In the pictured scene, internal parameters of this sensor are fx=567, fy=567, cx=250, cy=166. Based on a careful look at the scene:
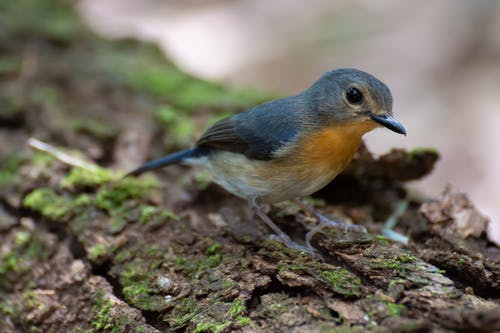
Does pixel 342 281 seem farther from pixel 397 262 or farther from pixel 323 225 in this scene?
pixel 323 225

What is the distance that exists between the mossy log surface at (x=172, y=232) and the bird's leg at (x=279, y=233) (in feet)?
0.28

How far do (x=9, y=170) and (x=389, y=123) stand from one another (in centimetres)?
315

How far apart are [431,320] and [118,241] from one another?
2272 mm

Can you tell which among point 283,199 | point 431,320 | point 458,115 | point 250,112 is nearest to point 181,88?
point 250,112

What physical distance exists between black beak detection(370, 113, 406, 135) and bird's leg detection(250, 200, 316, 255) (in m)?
0.97

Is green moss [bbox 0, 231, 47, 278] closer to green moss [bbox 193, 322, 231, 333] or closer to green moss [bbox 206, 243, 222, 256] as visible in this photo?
green moss [bbox 206, 243, 222, 256]

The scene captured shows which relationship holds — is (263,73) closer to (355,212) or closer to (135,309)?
(355,212)

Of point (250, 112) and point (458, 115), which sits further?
point (458, 115)

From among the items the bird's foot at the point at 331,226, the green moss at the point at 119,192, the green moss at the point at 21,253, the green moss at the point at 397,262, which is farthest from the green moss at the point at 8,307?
the green moss at the point at 397,262

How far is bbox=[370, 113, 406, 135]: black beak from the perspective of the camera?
3.78 m

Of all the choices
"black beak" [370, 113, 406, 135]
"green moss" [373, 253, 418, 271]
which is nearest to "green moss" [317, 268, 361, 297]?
"green moss" [373, 253, 418, 271]

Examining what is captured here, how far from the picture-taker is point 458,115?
8.87 meters

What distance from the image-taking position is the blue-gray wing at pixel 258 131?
4.18 metres

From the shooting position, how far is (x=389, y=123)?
12.4ft
